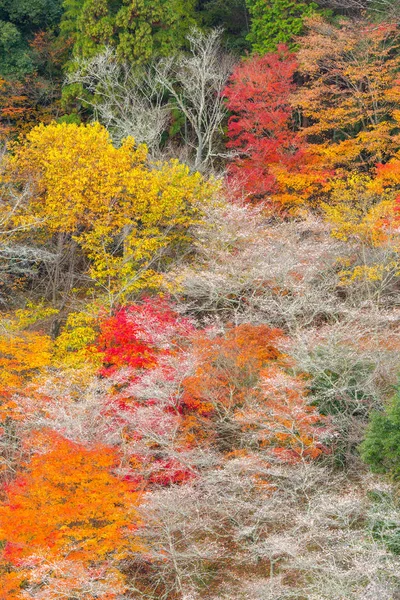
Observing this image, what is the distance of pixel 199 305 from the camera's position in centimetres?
2131

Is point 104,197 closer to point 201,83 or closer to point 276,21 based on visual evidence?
point 201,83

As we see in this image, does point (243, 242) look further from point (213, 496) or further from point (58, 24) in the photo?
point (58, 24)

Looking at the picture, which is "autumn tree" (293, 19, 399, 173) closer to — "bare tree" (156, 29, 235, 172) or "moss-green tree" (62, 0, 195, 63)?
"bare tree" (156, 29, 235, 172)

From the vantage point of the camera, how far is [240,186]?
24.1m

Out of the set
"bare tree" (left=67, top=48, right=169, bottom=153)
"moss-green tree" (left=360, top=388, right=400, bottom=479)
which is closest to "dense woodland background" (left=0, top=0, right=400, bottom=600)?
"moss-green tree" (left=360, top=388, right=400, bottom=479)

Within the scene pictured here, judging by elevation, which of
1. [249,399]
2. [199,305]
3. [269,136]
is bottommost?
[199,305]

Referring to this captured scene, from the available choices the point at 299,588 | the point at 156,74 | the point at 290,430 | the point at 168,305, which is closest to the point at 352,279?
the point at 168,305

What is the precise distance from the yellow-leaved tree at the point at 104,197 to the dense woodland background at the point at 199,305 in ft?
0.28

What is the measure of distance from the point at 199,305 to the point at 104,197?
3.96m

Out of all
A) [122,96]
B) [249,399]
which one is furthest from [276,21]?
[249,399]

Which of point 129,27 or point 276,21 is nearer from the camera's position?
point 129,27

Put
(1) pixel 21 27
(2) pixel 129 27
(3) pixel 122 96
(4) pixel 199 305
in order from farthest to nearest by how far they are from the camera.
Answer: (1) pixel 21 27
(2) pixel 129 27
(3) pixel 122 96
(4) pixel 199 305

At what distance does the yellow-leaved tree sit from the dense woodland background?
0.28 ft

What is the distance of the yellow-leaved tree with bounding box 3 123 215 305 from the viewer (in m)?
20.3
